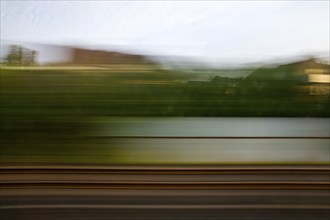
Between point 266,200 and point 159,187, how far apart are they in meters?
0.96

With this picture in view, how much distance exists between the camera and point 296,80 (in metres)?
4.87

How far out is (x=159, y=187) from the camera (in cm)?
413

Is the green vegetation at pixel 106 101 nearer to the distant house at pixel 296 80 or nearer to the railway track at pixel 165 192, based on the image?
the distant house at pixel 296 80

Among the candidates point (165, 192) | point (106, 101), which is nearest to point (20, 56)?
point (106, 101)

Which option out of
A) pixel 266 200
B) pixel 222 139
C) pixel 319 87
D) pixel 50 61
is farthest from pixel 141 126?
pixel 319 87

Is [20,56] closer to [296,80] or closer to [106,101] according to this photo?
[106,101]

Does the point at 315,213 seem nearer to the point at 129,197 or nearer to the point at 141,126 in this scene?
the point at 129,197

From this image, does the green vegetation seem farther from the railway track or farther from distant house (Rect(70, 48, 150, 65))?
the railway track

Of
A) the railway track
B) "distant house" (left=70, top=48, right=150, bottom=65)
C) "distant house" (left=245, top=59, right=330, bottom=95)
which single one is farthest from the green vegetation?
the railway track

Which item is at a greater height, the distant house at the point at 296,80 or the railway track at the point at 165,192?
the distant house at the point at 296,80

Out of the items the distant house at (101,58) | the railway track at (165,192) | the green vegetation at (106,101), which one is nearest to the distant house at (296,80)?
the green vegetation at (106,101)

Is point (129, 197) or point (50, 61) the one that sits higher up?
point (50, 61)

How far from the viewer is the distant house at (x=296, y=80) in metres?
4.84

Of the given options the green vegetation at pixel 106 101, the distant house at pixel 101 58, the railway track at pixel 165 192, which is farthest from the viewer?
the distant house at pixel 101 58
